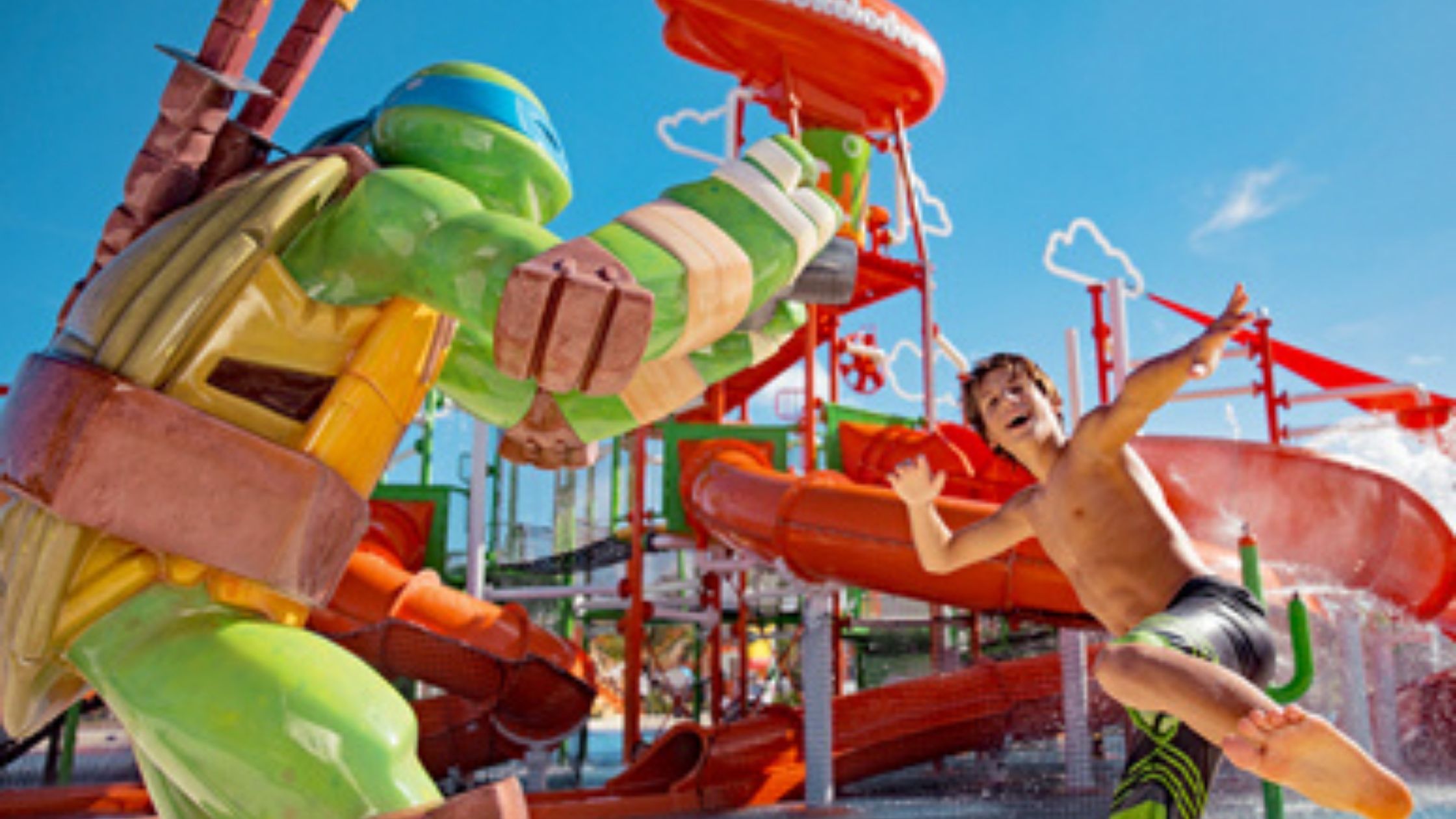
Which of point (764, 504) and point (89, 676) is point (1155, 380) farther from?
point (764, 504)

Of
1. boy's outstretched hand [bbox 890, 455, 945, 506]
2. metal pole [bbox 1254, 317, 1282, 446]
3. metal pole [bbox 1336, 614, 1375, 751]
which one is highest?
metal pole [bbox 1254, 317, 1282, 446]

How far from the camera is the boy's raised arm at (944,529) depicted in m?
2.54

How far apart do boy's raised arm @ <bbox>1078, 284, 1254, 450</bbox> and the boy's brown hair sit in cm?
26

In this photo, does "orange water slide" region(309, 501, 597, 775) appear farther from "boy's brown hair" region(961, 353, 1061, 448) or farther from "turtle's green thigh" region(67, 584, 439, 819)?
"turtle's green thigh" region(67, 584, 439, 819)

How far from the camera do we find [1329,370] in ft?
34.1

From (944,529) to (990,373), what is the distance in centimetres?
46

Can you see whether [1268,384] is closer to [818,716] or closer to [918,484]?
[818,716]

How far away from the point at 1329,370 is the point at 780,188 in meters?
9.92

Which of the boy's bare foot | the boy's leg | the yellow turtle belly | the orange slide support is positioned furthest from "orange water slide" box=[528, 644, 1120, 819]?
the boy's bare foot

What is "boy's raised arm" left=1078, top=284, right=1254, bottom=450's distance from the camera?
6.51ft

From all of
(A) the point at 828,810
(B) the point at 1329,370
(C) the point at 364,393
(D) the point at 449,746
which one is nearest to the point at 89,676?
(C) the point at 364,393

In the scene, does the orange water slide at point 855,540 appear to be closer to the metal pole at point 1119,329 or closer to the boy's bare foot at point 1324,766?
the metal pole at point 1119,329

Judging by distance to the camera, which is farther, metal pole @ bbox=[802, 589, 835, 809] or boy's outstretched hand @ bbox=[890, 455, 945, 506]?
metal pole @ bbox=[802, 589, 835, 809]

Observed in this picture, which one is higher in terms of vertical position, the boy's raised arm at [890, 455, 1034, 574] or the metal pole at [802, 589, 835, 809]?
the boy's raised arm at [890, 455, 1034, 574]
